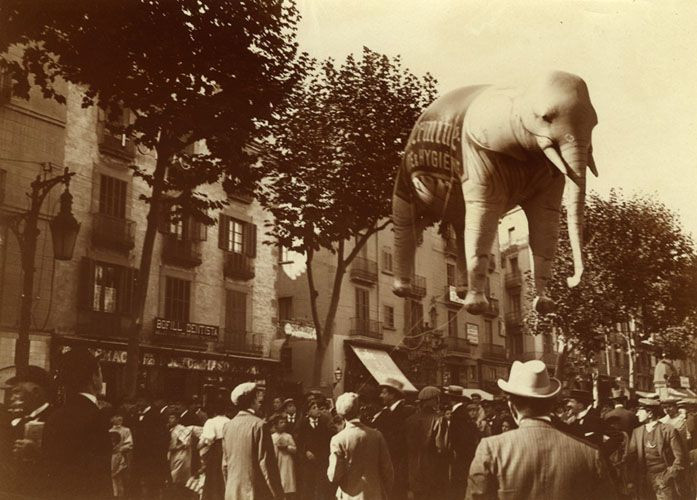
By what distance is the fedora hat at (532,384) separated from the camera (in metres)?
3.75

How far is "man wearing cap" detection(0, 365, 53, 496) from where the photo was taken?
5.50 meters

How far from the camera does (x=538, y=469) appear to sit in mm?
3506

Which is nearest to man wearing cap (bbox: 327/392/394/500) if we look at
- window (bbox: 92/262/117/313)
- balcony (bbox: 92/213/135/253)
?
balcony (bbox: 92/213/135/253)

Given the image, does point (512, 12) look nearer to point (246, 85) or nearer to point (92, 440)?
point (246, 85)

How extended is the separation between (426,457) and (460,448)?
0.36 meters

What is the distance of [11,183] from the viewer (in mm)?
7320

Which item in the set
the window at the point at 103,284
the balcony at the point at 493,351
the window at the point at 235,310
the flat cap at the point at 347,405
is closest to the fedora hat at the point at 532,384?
the flat cap at the point at 347,405

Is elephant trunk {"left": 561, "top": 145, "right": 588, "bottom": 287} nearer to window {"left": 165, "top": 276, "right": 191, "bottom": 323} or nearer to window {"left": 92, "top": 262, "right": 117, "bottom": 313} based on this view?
window {"left": 165, "top": 276, "right": 191, "bottom": 323}

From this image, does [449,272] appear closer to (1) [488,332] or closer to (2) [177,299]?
(1) [488,332]

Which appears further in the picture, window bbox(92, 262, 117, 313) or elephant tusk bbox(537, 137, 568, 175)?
window bbox(92, 262, 117, 313)

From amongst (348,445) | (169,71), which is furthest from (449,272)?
(169,71)

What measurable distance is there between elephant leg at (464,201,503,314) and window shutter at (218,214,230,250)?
5655 mm

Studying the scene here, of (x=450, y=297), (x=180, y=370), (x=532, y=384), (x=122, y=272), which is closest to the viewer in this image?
(x=532, y=384)

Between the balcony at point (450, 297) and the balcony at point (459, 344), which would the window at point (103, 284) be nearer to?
the balcony at point (459, 344)
